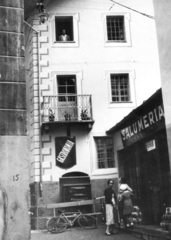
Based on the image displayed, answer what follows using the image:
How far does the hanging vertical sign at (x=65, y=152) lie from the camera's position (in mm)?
16266

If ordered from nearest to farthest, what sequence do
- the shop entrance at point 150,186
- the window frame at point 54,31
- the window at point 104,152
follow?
the shop entrance at point 150,186 < the window at point 104,152 < the window frame at point 54,31

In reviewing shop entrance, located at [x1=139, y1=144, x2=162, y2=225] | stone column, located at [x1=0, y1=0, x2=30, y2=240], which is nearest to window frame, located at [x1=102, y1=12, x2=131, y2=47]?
shop entrance, located at [x1=139, y1=144, x2=162, y2=225]

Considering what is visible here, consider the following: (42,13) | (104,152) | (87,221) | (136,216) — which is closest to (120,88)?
(104,152)

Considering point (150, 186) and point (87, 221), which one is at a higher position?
point (150, 186)

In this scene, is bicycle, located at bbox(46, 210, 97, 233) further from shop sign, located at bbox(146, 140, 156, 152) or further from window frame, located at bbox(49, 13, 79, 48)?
window frame, located at bbox(49, 13, 79, 48)

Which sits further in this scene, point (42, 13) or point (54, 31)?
point (54, 31)

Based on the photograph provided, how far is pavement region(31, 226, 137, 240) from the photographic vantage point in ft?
38.1

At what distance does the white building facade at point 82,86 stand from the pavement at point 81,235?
229 cm

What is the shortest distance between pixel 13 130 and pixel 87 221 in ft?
23.8

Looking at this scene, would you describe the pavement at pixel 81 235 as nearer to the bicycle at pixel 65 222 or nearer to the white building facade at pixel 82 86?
the bicycle at pixel 65 222

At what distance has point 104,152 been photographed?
16703mm

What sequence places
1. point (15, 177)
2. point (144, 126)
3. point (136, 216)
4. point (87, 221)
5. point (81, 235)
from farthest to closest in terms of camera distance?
point (87, 221)
point (144, 126)
point (136, 216)
point (81, 235)
point (15, 177)

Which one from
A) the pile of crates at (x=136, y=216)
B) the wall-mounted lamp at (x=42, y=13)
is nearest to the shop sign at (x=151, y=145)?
the pile of crates at (x=136, y=216)

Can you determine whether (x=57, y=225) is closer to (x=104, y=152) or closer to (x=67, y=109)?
(x=104, y=152)
